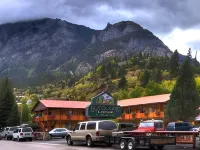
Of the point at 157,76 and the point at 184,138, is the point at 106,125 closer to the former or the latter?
the point at 184,138

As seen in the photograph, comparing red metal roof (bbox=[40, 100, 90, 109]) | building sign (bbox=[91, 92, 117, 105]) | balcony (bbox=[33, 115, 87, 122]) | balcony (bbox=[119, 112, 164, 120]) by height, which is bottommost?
balcony (bbox=[33, 115, 87, 122])

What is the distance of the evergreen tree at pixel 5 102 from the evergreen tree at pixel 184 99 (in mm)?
35445

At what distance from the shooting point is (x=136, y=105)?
74.5 meters

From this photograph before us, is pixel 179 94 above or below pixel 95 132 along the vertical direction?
above

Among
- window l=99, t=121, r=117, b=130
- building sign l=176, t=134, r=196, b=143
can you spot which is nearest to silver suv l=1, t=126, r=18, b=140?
window l=99, t=121, r=117, b=130

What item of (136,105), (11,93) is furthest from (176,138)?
(11,93)

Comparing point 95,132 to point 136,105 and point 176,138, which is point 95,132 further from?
point 136,105

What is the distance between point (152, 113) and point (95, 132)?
144 feet

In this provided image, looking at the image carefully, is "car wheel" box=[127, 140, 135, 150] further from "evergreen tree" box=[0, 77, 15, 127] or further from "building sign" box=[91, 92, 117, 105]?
"evergreen tree" box=[0, 77, 15, 127]

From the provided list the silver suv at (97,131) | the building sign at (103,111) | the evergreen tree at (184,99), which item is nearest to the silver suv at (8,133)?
the building sign at (103,111)

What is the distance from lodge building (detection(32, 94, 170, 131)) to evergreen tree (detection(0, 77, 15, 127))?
626 cm

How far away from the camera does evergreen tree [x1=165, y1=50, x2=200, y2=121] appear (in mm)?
47406

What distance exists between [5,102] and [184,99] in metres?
38.8

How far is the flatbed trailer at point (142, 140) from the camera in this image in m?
22.2
